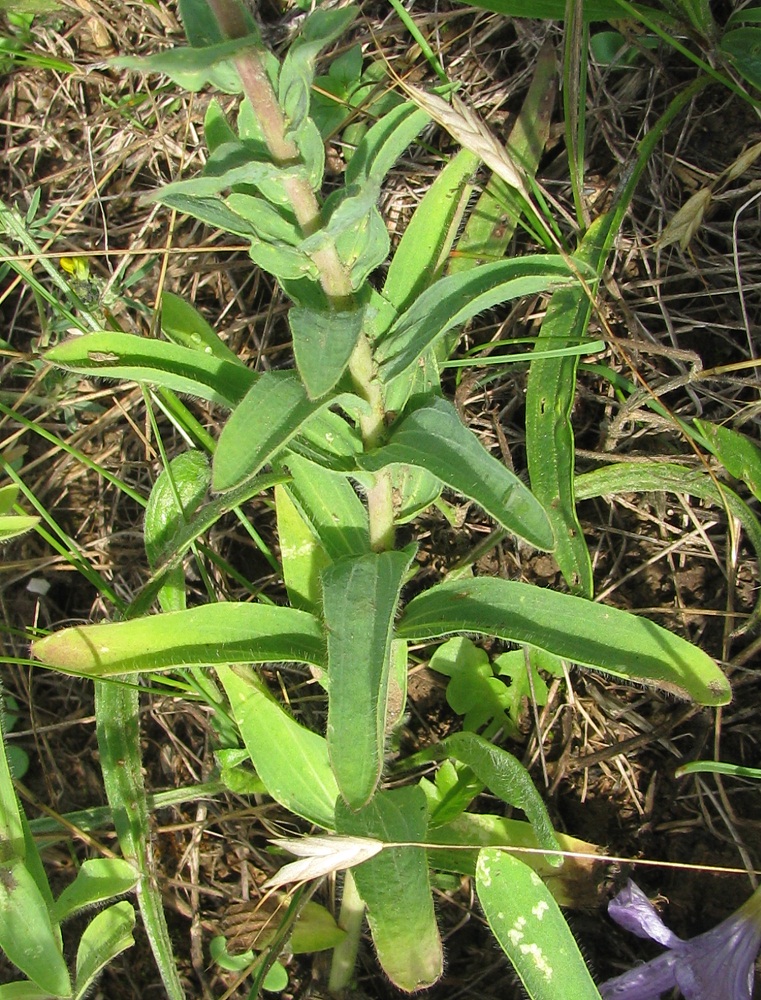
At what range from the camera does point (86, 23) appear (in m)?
3.20

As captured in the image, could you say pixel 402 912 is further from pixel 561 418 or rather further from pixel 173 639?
pixel 561 418

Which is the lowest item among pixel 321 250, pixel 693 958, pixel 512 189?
pixel 693 958

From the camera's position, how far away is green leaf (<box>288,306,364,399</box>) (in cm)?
151

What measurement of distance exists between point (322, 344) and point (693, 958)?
5.80 feet

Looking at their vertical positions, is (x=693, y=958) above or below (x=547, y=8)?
below

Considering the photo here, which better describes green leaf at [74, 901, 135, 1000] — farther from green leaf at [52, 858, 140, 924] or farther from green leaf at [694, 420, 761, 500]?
green leaf at [694, 420, 761, 500]

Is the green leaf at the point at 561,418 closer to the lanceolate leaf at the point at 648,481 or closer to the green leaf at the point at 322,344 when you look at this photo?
the lanceolate leaf at the point at 648,481

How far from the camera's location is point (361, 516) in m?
2.19

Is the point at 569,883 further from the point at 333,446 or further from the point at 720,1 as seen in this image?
the point at 720,1

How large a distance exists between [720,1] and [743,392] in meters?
1.20

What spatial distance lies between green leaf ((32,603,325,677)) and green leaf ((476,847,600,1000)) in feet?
2.18

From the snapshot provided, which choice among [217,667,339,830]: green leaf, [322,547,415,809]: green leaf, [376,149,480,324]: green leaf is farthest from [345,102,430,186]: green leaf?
[217,667,339,830]: green leaf

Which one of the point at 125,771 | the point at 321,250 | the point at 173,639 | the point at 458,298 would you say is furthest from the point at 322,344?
the point at 125,771

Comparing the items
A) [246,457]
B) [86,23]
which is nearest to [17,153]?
[86,23]
